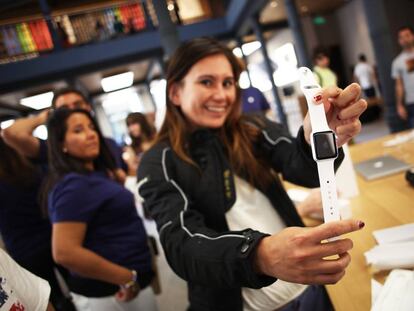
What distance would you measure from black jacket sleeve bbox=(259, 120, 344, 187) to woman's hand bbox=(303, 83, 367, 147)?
0.46 ft

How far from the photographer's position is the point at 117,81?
10148 mm

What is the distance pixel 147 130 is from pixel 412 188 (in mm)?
2486

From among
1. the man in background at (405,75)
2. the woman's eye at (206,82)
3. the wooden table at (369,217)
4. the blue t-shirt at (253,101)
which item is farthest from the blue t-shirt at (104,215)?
the man in background at (405,75)

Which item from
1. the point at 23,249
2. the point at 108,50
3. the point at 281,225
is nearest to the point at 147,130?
the point at 23,249

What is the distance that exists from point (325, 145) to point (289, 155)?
1.49 feet

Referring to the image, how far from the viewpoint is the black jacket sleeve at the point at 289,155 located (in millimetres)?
812

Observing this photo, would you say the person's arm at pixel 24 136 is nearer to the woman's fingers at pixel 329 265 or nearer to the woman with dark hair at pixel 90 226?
the woman with dark hair at pixel 90 226

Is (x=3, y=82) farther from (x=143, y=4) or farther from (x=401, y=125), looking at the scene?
(x=401, y=125)

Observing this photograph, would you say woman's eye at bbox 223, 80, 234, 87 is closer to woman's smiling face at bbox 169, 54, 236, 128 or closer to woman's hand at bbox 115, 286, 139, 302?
woman's smiling face at bbox 169, 54, 236, 128

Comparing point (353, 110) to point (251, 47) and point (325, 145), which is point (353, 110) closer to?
point (325, 145)

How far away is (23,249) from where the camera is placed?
1.47 meters

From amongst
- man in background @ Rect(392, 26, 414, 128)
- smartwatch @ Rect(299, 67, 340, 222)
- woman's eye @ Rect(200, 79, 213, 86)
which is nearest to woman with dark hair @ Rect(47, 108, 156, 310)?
woman's eye @ Rect(200, 79, 213, 86)

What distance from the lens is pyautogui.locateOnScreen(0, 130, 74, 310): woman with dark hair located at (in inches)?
57.5

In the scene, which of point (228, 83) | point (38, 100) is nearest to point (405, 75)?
point (228, 83)
